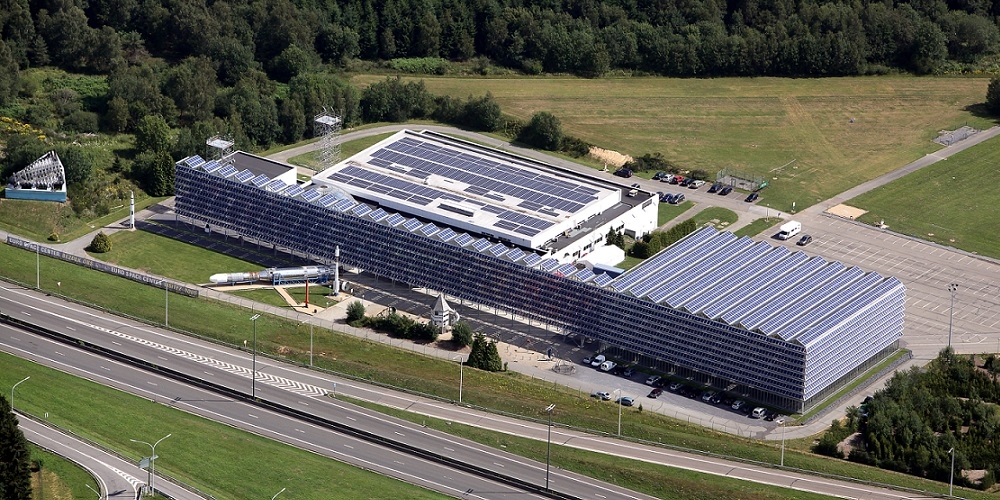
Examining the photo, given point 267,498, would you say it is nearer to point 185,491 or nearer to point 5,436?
point 185,491

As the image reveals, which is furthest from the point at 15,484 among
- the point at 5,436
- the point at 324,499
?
the point at 324,499

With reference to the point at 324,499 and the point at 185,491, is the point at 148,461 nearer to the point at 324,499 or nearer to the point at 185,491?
the point at 185,491

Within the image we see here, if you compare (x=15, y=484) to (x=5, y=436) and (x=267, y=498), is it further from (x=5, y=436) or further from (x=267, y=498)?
(x=267, y=498)

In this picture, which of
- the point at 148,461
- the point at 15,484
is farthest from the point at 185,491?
the point at 15,484

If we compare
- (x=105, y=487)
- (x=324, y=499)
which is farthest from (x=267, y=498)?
(x=105, y=487)

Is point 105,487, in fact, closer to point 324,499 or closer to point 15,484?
point 15,484
